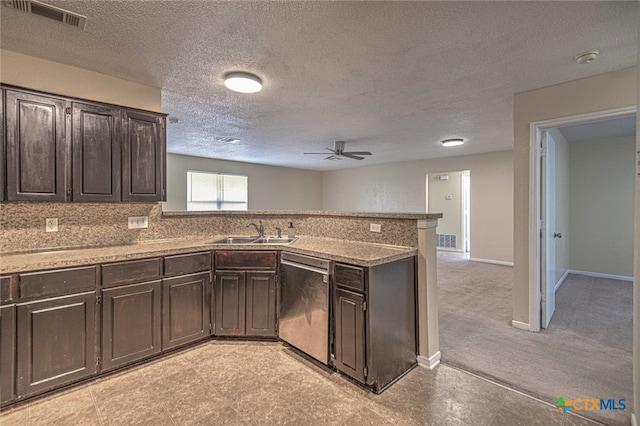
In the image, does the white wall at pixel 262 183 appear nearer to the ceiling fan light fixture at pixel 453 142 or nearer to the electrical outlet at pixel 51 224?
the electrical outlet at pixel 51 224

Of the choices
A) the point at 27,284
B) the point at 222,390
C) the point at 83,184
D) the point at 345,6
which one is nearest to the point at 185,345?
the point at 222,390

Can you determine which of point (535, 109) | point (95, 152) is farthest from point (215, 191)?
point (535, 109)

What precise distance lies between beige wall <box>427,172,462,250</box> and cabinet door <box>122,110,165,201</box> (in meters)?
6.64

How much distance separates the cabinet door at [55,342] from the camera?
187cm

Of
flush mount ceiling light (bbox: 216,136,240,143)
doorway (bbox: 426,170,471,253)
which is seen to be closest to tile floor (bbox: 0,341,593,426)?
flush mount ceiling light (bbox: 216,136,240,143)

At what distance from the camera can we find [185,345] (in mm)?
2609

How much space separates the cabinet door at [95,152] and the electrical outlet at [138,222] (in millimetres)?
342

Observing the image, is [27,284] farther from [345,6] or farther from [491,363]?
[491,363]

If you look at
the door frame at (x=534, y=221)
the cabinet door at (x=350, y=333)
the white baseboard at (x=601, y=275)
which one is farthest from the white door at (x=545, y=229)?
the white baseboard at (x=601, y=275)

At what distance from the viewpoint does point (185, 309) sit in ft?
8.43

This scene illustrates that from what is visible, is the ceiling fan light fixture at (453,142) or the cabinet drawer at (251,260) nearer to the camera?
the cabinet drawer at (251,260)

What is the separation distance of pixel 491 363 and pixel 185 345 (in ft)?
8.77

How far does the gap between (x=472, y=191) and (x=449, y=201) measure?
1.28 m

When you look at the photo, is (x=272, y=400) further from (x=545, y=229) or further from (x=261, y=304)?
(x=545, y=229)
